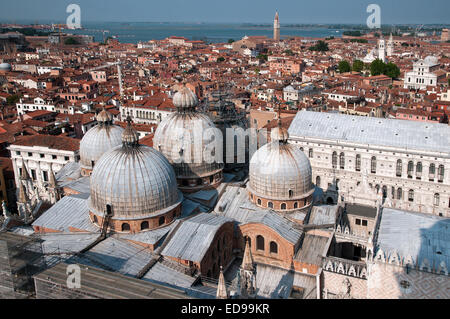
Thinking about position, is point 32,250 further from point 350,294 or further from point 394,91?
point 394,91

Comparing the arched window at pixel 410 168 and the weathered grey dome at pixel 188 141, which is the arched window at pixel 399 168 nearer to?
the arched window at pixel 410 168

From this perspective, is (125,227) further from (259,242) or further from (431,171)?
(431,171)

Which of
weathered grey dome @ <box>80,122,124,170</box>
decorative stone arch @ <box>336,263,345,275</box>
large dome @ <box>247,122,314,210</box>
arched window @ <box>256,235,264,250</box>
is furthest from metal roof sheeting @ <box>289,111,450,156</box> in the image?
decorative stone arch @ <box>336,263,345,275</box>

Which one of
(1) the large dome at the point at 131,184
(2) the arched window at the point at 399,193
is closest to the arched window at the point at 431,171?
(2) the arched window at the point at 399,193

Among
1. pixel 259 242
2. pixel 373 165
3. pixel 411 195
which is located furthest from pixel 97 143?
pixel 411 195

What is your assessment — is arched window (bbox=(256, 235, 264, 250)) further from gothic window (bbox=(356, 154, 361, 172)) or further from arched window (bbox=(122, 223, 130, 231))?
gothic window (bbox=(356, 154, 361, 172))
